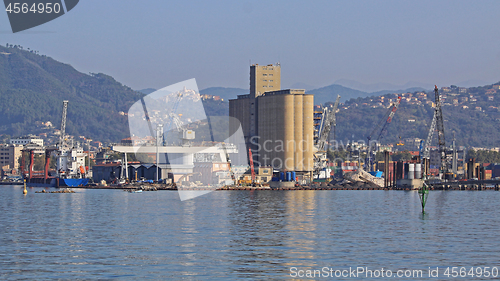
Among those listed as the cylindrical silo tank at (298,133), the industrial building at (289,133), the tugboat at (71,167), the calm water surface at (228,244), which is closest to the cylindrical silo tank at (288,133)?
the industrial building at (289,133)

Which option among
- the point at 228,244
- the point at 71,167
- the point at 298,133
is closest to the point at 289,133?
the point at 298,133

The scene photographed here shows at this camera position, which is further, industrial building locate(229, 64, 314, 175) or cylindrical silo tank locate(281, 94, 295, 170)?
industrial building locate(229, 64, 314, 175)

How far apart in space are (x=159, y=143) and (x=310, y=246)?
153887mm

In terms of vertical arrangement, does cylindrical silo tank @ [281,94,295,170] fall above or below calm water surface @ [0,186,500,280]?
above

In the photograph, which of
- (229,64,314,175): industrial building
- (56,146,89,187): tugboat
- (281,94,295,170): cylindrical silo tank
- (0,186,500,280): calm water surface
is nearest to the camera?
(0,186,500,280): calm water surface

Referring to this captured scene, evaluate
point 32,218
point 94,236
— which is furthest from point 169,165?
point 94,236

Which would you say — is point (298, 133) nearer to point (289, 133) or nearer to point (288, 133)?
point (289, 133)

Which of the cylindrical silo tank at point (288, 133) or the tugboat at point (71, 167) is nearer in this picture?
the tugboat at point (71, 167)

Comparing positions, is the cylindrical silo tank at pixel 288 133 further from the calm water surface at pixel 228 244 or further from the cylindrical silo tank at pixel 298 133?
the calm water surface at pixel 228 244

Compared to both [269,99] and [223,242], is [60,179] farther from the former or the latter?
[223,242]

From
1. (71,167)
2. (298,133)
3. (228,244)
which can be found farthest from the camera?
(298,133)

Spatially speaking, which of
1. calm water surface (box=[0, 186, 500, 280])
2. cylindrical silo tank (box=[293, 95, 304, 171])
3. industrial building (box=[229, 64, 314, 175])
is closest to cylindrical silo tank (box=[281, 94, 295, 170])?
industrial building (box=[229, 64, 314, 175])

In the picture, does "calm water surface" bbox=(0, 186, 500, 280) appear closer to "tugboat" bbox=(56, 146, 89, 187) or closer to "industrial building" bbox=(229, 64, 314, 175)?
"tugboat" bbox=(56, 146, 89, 187)

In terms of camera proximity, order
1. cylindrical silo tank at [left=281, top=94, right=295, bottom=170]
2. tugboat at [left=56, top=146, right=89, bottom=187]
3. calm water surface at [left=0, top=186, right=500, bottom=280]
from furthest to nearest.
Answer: cylindrical silo tank at [left=281, top=94, right=295, bottom=170] < tugboat at [left=56, top=146, right=89, bottom=187] < calm water surface at [left=0, top=186, right=500, bottom=280]
